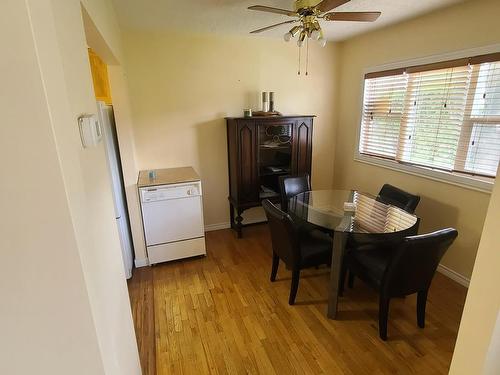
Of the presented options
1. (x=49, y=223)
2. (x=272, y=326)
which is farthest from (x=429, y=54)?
(x=49, y=223)

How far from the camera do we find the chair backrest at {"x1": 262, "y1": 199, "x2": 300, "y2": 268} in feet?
6.67

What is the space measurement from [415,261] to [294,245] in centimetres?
80

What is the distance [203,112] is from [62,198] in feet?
9.47

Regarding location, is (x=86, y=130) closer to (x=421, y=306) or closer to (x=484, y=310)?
(x=484, y=310)

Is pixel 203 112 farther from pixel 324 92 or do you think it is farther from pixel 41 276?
pixel 41 276

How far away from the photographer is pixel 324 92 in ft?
12.5

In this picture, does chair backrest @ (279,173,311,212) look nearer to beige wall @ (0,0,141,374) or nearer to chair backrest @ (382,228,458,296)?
chair backrest @ (382,228,458,296)

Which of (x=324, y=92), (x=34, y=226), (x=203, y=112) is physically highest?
(x=324, y=92)

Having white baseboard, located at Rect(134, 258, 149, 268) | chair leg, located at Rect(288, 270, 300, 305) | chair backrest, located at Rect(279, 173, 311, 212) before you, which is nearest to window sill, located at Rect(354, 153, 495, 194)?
chair backrest, located at Rect(279, 173, 311, 212)

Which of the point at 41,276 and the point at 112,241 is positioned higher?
the point at 41,276

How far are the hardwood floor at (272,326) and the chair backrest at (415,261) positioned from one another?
419 mm

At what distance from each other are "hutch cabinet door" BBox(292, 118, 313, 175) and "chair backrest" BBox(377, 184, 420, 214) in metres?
1.03

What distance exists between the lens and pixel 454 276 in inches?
103

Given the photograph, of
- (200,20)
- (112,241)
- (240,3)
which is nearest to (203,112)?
(200,20)
